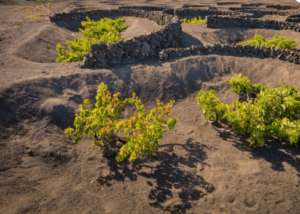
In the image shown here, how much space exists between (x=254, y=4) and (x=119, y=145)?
137ft

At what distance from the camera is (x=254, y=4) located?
4781 cm

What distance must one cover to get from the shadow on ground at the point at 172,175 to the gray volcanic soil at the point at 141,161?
0.10ft

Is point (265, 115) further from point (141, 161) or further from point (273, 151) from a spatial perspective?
point (141, 161)

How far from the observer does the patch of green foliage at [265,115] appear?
1216cm

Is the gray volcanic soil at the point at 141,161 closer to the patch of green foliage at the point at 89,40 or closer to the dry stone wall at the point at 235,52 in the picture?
the dry stone wall at the point at 235,52

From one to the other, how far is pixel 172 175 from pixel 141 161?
4.23 feet

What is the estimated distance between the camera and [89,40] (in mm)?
22156

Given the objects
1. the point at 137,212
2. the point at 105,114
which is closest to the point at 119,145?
the point at 105,114

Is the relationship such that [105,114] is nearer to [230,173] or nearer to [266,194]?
[230,173]

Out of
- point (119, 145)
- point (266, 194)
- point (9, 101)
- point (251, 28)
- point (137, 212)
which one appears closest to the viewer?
point (137, 212)

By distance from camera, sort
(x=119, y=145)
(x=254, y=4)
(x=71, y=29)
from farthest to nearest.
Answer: (x=254, y=4) < (x=71, y=29) < (x=119, y=145)

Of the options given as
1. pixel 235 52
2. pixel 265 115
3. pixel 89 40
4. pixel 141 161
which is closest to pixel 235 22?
pixel 235 52

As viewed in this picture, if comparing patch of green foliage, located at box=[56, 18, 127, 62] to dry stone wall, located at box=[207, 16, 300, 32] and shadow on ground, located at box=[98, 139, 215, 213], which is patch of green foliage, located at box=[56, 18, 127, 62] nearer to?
dry stone wall, located at box=[207, 16, 300, 32]

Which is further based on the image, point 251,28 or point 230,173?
point 251,28
